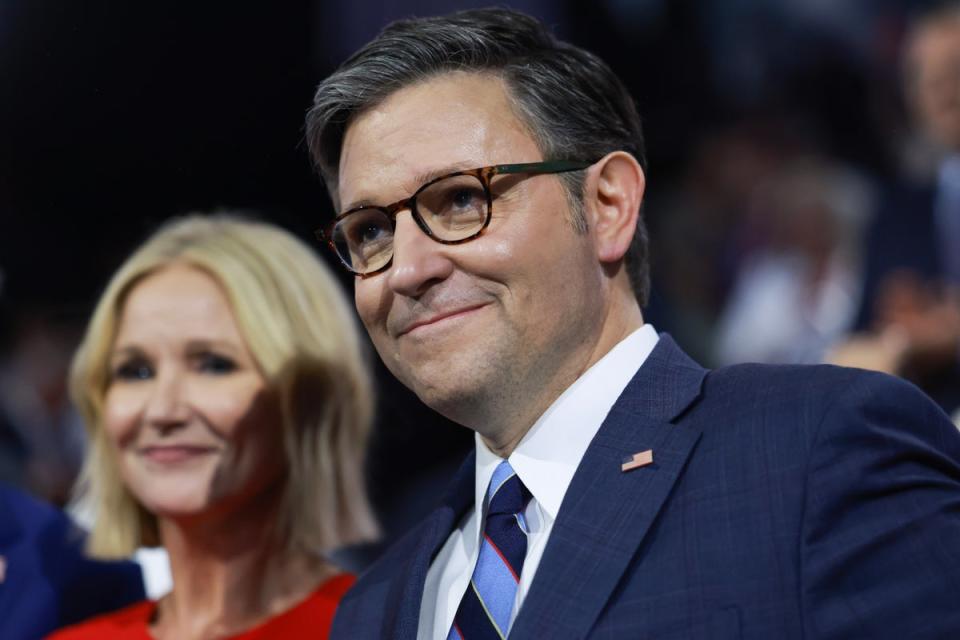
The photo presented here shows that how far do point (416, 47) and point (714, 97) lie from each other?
3256 millimetres

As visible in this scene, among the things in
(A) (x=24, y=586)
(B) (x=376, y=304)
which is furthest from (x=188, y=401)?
(B) (x=376, y=304)

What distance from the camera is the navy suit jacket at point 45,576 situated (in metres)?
2.62

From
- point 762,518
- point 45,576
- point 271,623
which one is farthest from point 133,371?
point 762,518

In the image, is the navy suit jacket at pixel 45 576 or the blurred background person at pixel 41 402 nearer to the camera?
the navy suit jacket at pixel 45 576

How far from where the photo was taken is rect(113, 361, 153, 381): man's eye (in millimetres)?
2590

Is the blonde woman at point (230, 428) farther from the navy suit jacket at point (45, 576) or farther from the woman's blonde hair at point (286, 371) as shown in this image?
the navy suit jacket at point (45, 576)

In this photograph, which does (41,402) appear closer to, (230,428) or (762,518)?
(230,428)

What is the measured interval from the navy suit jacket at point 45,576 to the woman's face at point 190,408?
29 centimetres

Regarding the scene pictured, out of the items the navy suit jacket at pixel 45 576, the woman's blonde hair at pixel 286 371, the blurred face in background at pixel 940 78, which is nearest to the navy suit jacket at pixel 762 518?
the woman's blonde hair at pixel 286 371

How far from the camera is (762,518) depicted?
146 cm

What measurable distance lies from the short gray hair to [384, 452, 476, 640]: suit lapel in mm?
423

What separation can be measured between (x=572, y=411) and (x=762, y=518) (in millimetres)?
355

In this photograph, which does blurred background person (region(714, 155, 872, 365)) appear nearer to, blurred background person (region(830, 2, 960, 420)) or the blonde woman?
blurred background person (region(830, 2, 960, 420))

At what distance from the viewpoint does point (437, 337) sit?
1717 mm
